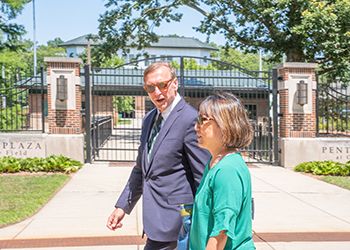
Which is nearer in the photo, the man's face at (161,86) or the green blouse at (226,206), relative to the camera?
the green blouse at (226,206)

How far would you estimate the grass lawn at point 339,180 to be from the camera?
416 inches

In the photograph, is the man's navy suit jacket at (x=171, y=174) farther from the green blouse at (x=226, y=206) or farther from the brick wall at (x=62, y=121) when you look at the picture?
the brick wall at (x=62, y=121)

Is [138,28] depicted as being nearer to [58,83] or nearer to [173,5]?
[173,5]

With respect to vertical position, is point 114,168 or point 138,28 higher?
point 138,28

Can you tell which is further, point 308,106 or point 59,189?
point 308,106

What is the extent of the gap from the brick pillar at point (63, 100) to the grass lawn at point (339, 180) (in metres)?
6.58

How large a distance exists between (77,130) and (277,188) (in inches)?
230

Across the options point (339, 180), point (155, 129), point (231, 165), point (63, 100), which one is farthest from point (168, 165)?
point (63, 100)

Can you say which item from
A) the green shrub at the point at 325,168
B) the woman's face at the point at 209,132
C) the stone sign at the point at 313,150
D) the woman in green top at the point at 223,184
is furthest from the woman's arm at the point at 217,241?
the stone sign at the point at 313,150

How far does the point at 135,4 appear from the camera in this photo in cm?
2153

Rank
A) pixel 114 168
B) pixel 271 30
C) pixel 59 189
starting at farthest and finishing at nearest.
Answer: pixel 271 30
pixel 114 168
pixel 59 189

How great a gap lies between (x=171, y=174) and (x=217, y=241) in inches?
35.1

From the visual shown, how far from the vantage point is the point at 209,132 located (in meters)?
2.37

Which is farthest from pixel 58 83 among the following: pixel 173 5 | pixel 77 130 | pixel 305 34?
pixel 173 5
